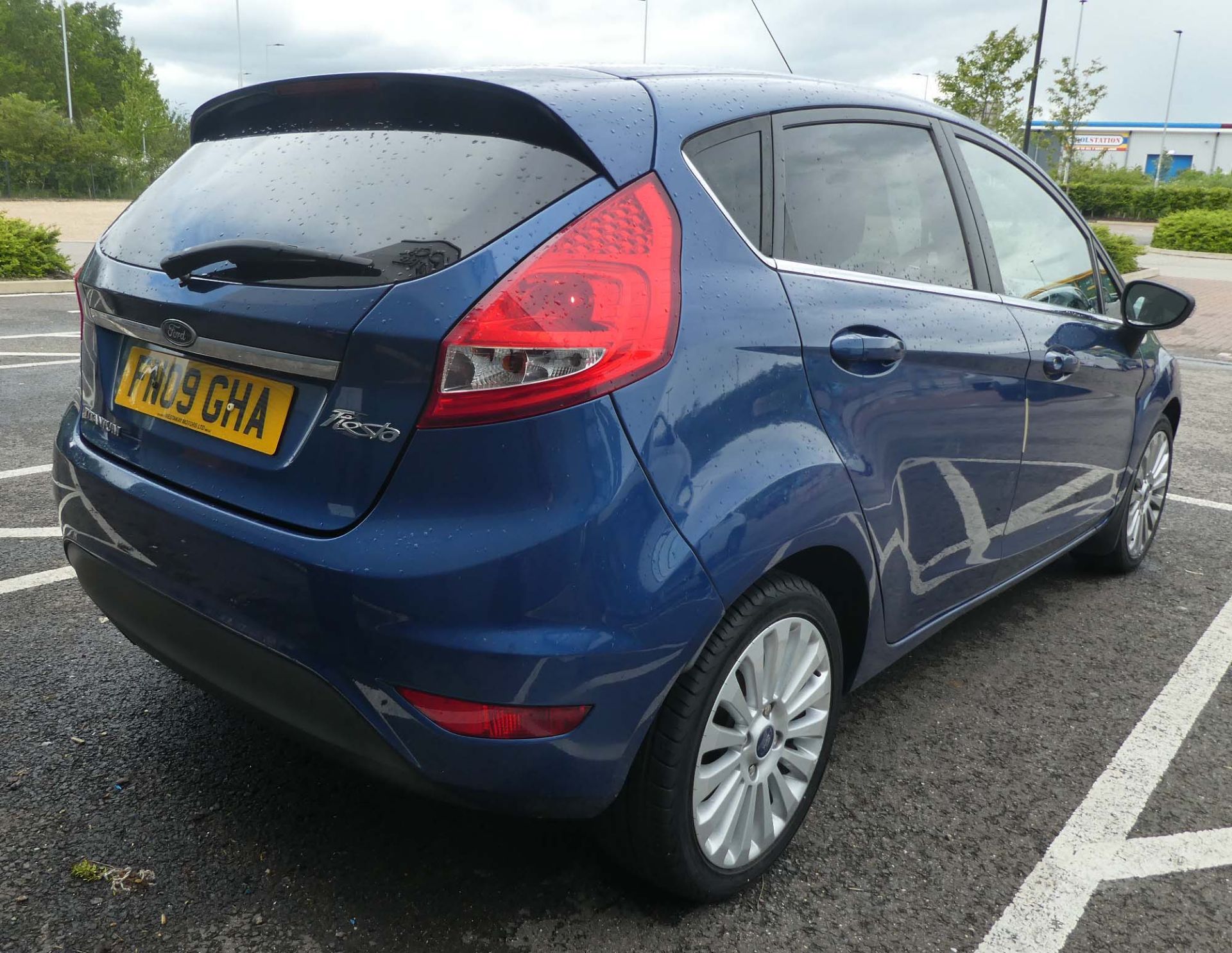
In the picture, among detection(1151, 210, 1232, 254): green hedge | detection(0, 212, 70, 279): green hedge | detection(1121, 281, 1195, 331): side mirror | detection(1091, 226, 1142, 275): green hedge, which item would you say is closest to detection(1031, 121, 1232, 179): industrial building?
detection(1151, 210, 1232, 254): green hedge

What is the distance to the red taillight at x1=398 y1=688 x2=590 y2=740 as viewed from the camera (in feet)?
5.50

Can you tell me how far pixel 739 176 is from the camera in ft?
6.60

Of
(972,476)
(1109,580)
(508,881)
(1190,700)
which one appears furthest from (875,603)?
(1109,580)

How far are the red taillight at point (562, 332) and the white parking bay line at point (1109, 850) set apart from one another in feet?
4.47

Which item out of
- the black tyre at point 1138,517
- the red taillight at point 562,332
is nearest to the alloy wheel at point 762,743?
the red taillight at point 562,332

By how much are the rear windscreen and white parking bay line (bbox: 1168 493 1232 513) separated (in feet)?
15.7

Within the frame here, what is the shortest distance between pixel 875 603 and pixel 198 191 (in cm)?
172

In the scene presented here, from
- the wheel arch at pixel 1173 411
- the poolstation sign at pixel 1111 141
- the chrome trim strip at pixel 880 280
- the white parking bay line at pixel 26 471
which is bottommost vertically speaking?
the white parking bay line at pixel 26 471

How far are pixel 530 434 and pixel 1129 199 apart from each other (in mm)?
50919

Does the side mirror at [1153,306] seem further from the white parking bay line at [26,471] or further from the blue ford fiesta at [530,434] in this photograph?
the white parking bay line at [26,471]

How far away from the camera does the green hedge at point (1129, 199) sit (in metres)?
43.5

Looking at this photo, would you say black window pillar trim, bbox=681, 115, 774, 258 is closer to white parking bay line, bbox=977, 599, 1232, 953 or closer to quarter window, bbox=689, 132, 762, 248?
quarter window, bbox=689, 132, 762, 248

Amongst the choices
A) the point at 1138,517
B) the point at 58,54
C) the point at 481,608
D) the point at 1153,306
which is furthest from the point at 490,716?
the point at 58,54

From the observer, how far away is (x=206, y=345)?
1880mm
